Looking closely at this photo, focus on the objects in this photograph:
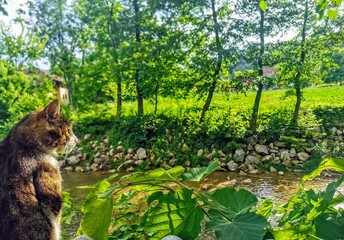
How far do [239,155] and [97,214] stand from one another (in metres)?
7.24

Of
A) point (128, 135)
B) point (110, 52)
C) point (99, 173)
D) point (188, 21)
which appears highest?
point (188, 21)

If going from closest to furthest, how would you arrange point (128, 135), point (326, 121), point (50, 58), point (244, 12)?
point (244, 12) → point (326, 121) → point (128, 135) → point (50, 58)

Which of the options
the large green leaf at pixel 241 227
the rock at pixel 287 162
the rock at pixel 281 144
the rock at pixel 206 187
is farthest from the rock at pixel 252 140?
the large green leaf at pixel 241 227

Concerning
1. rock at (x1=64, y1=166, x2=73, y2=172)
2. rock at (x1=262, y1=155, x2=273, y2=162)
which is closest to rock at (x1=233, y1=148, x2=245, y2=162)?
rock at (x1=262, y1=155, x2=273, y2=162)

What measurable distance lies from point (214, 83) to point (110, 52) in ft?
10.6

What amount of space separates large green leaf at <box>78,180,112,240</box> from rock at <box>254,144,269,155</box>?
24.1 ft

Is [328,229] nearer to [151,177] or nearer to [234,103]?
[151,177]

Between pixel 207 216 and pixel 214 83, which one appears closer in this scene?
pixel 207 216

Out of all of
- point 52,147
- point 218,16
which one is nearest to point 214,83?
point 218,16

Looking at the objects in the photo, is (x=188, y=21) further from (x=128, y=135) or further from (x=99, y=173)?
(x=99, y=173)

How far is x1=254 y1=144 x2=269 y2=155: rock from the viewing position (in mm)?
7703

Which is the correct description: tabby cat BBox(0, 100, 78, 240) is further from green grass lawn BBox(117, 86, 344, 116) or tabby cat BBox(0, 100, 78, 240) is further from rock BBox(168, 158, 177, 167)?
green grass lawn BBox(117, 86, 344, 116)

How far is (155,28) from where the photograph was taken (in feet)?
29.3

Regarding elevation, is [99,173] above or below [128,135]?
below
